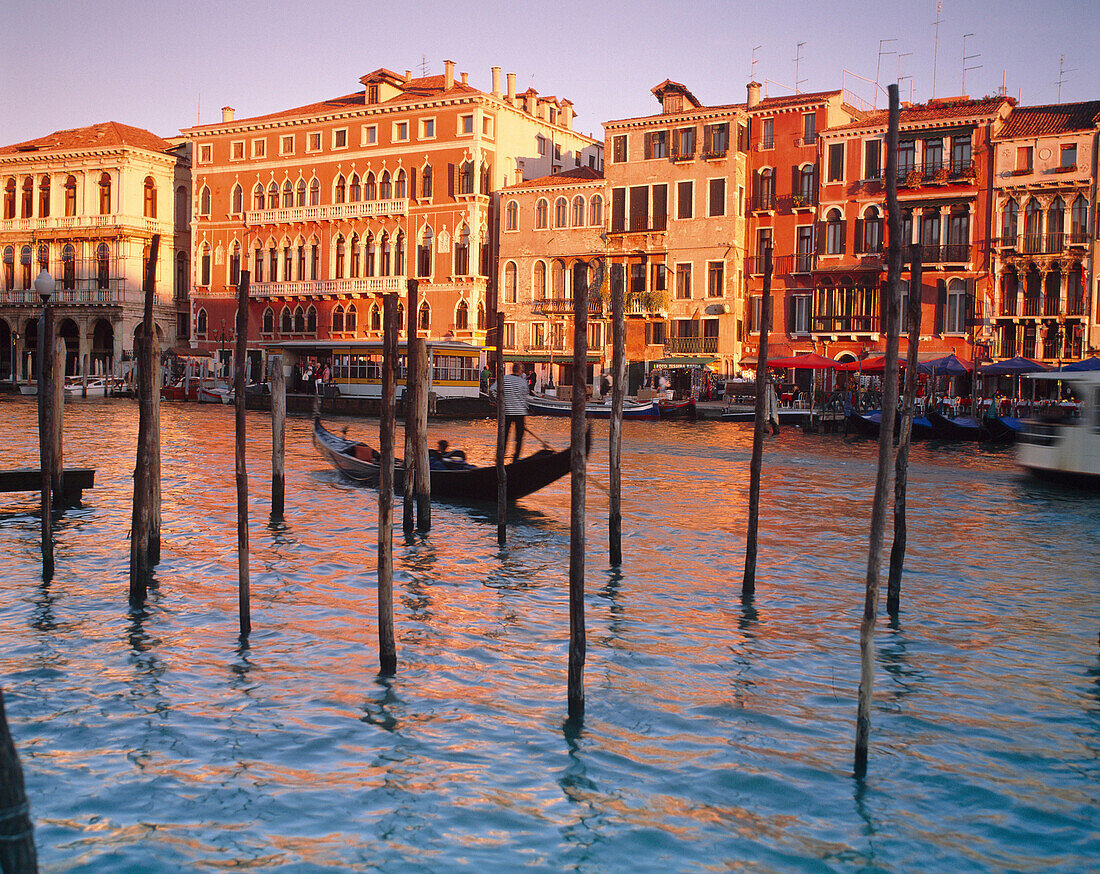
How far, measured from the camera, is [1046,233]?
29062mm

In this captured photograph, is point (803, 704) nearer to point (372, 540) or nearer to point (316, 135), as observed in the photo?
point (372, 540)

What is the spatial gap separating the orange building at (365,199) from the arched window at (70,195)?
15.5 ft

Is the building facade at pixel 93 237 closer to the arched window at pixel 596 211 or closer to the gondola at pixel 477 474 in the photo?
the arched window at pixel 596 211

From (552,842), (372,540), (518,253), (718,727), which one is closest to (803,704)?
(718,727)

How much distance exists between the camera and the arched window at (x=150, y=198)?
4459 cm

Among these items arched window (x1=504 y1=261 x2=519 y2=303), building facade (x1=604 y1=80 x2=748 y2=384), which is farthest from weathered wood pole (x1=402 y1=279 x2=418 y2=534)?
arched window (x1=504 y1=261 x2=519 y2=303)

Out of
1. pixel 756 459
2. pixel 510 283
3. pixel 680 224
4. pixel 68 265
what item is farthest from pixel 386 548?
pixel 68 265

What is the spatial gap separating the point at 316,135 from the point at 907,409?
122 feet

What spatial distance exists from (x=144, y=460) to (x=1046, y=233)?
89.0 ft

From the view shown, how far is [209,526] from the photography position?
10625 mm

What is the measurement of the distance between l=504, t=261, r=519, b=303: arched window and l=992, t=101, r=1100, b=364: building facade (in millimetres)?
15283

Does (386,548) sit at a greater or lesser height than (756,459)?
lesser

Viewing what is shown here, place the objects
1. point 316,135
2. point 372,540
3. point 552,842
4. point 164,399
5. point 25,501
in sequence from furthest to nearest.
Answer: point 316,135
point 164,399
point 25,501
point 372,540
point 552,842

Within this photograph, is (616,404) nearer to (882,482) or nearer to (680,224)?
(882,482)
